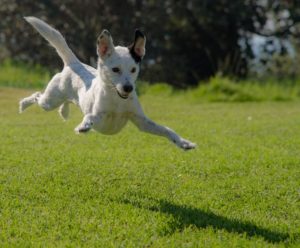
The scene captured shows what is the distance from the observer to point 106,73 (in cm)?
497

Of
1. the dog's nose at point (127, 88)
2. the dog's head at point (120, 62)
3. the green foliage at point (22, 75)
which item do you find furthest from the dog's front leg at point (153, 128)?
the green foliage at point (22, 75)

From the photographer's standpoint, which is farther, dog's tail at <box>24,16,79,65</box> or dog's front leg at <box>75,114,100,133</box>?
dog's tail at <box>24,16,79,65</box>

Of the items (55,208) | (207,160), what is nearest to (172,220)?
(55,208)

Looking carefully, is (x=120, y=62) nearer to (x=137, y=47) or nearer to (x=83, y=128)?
(x=137, y=47)

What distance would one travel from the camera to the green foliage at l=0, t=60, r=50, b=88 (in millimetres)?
16906

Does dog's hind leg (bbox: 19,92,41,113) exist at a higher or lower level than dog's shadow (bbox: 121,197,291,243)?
higher

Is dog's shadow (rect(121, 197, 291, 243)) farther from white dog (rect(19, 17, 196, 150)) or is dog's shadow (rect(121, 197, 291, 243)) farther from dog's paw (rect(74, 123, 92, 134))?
dog's paw (rect(74, 123, 92, 134))

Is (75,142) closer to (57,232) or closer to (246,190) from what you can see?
(246,190)

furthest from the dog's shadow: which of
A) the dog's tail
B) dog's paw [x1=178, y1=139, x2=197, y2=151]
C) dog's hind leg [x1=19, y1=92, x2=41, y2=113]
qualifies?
dog's hind leg [x1=19, y1=92, x2=41, y2=113]

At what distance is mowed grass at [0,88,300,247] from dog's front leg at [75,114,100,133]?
2.27ft

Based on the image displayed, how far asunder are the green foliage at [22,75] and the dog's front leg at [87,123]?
1169 cm

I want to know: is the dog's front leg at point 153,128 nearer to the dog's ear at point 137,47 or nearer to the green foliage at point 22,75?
the dog's ear at point 137,47

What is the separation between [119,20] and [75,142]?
452 inches

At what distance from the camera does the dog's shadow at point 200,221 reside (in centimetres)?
440
